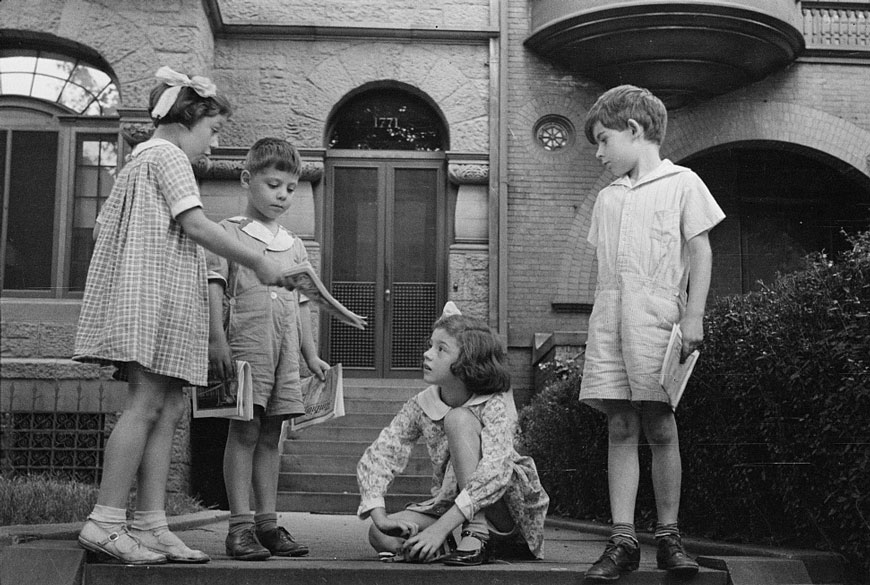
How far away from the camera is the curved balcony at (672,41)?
12531mm

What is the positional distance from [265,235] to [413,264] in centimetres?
846

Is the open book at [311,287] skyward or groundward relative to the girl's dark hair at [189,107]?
groundward

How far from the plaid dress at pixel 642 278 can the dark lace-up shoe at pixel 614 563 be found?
570 mm

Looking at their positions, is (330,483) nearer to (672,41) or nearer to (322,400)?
(322,400)

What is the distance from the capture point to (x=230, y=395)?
445 cm

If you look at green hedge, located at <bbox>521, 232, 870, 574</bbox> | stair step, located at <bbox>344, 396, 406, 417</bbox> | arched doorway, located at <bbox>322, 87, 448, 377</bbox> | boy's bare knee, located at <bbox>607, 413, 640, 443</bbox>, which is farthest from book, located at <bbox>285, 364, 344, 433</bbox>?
arched doorway, located at <bbox>322, 87, 448, 377</bbox>

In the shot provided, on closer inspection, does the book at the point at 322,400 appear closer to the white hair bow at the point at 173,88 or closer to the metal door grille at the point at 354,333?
the white hair bow at the point at 173,88

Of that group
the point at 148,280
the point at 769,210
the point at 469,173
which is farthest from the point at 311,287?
the point at 769,210

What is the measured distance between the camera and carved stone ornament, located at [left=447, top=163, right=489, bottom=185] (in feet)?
42.7

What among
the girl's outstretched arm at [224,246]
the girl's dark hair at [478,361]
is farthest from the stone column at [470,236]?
the girl's outstretched arm at [224,246]

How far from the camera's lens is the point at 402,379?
13.0 meters

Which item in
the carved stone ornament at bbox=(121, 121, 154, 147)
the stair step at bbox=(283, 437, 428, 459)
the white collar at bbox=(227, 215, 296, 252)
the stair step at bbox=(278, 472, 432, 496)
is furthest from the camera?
the carved stone ornament at bbox=(121, 121, 154, 147)

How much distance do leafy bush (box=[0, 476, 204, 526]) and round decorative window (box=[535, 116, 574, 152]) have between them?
24.1ft

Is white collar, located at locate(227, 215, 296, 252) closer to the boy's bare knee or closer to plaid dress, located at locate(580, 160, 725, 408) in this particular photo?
plaid dress, located at locate(580, 160, 725, 408)
